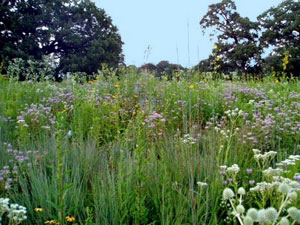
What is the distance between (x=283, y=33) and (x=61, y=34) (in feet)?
59.4

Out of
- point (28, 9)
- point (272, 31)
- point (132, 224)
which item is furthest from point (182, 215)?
point (272, 31)

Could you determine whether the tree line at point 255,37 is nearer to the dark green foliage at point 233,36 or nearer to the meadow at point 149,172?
the dark green foliage at point 233,36

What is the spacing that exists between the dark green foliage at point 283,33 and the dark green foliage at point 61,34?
12823 mm

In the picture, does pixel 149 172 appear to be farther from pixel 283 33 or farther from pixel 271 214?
pixel 283 33

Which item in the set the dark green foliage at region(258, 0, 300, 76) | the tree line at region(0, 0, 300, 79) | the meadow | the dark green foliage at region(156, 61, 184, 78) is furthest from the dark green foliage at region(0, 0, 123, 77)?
the meadow

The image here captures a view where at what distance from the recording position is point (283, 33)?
27.5 m

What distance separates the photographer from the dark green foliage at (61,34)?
24438 mm

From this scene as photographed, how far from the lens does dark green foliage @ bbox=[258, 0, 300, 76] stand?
85.3 ft

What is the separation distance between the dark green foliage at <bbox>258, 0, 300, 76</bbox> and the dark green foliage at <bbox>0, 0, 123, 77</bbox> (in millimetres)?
12823

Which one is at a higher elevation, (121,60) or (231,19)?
(231,19)

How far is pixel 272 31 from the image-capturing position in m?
28.1

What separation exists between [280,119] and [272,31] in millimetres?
26629

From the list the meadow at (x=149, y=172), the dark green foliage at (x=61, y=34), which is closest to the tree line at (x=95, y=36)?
the dark green foliage at (x=61, y=34)

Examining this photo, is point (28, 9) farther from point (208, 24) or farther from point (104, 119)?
point (104, 119)
